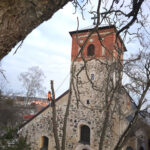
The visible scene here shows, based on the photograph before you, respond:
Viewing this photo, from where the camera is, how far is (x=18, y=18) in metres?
1.08

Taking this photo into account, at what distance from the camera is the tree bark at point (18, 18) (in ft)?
3.35

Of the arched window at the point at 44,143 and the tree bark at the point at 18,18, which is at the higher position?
the tree bark at the point at 18,18

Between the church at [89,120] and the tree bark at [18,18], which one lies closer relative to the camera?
the tree bark at [18,18]

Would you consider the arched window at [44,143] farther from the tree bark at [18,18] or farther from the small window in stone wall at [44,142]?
the tree bark at [18,18]

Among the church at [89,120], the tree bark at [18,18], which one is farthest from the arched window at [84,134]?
the tree bark at [18,18]

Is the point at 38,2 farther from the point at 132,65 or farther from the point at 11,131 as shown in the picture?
the point at 11,131

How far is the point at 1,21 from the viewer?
101 centimetres

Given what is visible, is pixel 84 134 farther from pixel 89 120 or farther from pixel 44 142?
pixel 44 142

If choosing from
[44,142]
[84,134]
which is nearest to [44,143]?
[44,142]

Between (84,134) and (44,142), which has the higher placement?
(84,134)

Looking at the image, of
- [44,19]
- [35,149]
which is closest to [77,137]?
[35,149]

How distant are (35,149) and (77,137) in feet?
11.2

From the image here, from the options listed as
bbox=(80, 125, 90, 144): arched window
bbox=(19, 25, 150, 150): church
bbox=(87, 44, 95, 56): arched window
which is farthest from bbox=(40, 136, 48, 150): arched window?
bbox=(87, 44, 95, 56): arched window

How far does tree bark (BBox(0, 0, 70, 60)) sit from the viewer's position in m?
1.02
